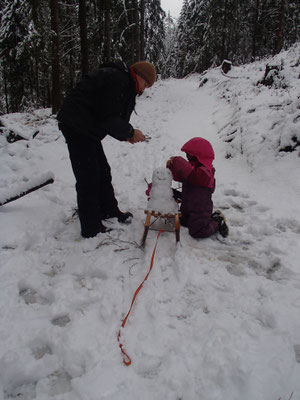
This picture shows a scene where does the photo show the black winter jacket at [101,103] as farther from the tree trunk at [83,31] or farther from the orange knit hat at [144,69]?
the tree trunk at [83,31]

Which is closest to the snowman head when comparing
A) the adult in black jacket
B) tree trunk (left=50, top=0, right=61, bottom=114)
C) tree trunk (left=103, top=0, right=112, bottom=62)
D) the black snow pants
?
the adult in black jacket

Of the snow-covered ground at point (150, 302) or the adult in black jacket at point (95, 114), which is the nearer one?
the snow-covered ground at point (150, 302)

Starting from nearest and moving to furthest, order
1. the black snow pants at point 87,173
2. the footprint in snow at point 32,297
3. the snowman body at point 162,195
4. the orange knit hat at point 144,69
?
the footprint in snow at point 32,297 → the orange knit hat at point 144,69 → the black snow pants at point 87,173 → the snowman body at point 162,195

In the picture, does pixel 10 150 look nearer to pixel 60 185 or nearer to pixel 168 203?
pixel 60 185

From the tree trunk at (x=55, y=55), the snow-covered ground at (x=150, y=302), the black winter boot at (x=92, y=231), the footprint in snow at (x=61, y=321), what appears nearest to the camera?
the snow-covered ground at (x=150, y=302)

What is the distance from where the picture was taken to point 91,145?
9.84 feet

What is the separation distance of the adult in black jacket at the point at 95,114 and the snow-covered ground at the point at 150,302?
2.44 ft

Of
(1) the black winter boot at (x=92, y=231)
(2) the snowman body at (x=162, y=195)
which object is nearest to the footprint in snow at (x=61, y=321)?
(1) the black winter boot at (x=92, y=231)

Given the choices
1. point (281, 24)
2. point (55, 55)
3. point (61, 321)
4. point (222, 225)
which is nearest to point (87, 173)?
point (61, 321)

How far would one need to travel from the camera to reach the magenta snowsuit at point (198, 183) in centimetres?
324

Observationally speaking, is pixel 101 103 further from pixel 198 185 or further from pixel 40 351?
pixel 40 351

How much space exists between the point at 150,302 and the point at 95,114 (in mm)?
2041

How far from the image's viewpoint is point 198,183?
3295mm

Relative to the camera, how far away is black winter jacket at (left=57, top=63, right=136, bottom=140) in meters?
2.71
